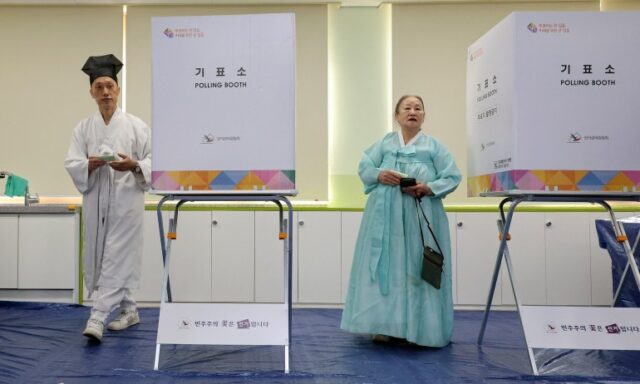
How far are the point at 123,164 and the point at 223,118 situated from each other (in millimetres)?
755

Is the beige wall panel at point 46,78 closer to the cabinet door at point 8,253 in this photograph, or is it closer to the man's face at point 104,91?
the cabinet door at point 8,253

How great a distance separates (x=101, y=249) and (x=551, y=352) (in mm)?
2342

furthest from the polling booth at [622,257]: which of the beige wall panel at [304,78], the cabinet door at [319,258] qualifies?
the beige wall panel at [304,78]

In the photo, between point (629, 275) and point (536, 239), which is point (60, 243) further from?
point (629, 275)

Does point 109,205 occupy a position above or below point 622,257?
above

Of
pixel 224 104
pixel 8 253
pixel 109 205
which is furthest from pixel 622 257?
pixel 8 253

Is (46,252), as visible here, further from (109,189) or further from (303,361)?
(303,361)

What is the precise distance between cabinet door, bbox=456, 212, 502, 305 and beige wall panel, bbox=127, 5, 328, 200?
4.14ft

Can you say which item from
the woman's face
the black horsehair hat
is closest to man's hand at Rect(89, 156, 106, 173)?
the black horsehair hat

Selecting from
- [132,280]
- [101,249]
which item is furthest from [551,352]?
[101,249]

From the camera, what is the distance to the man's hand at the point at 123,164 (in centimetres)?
257

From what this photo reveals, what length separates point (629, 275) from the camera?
3.04m

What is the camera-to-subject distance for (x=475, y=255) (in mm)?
4059

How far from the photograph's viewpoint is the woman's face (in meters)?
2.75
